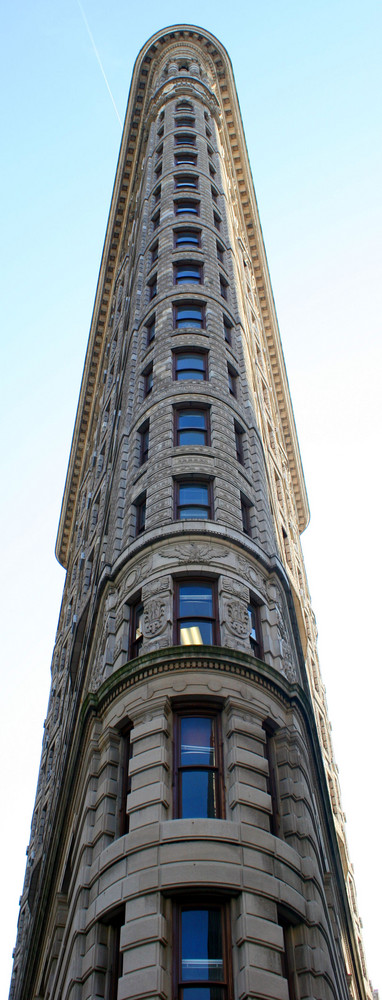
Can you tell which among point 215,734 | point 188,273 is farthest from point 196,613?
point 188,273

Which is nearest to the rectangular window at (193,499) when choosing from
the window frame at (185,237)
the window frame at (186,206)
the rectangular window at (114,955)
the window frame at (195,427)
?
the window frame at (195,427)

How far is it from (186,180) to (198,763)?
38.2 metres

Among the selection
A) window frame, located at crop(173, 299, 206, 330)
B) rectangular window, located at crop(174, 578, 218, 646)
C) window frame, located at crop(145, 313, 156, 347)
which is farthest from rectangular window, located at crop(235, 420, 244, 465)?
rectangular window, located at crop(174, 578, 218, 646)

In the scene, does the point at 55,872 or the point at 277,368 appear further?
the point at 277,368

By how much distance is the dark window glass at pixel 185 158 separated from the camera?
54.2 metres

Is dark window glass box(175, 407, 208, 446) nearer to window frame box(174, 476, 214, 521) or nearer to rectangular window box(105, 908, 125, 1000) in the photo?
window frame box(174, 476, 214, 521)

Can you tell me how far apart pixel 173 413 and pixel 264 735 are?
14.7m

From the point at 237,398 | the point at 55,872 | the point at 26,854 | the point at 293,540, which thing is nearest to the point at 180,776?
the point at 55,872

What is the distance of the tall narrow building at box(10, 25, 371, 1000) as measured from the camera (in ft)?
63.5

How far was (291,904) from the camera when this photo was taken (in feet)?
66.2

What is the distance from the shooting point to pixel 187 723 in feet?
76.4

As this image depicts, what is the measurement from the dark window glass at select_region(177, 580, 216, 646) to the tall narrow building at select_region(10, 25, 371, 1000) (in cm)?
5

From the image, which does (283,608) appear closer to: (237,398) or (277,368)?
(237,398)

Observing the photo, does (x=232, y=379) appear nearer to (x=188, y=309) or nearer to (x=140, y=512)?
(x=188, y=309)
